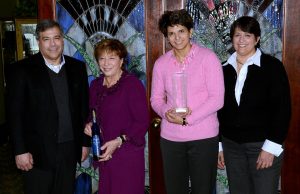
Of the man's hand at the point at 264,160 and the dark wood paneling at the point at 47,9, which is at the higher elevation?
the dark wood paneling at the point at 47,9

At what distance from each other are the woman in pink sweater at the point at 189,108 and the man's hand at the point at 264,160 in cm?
27

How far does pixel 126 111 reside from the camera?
229 cm

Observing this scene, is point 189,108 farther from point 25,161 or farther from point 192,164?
point 25,161

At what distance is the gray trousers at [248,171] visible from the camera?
2.18 m

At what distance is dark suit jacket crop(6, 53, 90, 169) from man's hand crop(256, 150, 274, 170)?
1.17 m

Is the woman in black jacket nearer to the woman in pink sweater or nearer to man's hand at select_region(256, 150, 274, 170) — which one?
man's hand at select_region(256, 150, 274, 170)

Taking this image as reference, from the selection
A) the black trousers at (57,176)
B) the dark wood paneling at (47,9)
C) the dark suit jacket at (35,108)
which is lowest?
the black trousers at (57,176)

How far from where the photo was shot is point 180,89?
2.21 m

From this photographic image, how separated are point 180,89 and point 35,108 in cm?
91

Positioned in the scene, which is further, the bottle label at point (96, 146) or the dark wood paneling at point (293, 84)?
the dark wood paneling at point (293, 84)

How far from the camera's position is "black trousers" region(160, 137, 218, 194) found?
2238mm

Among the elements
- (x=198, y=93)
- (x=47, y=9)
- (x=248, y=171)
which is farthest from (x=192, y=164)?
(x=47, y=9)

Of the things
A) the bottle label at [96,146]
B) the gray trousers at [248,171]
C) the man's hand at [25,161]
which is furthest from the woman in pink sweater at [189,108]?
the man's hand at [25,161]

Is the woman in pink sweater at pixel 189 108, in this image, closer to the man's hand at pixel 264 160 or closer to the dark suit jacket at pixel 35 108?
the man's hand at pixel 264 160
